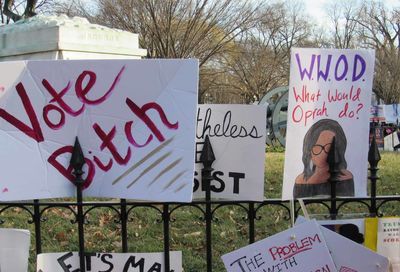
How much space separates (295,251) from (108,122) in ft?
3.19

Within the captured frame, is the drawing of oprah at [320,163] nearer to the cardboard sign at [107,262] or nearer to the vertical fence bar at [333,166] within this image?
the vertical fence bar at [333,166]

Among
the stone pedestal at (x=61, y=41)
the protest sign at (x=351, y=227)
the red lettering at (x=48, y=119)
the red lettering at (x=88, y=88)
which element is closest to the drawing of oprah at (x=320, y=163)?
the protest sign at (x=351, y=227)

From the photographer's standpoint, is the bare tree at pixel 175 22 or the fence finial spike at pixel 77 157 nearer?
the fence finial spike at pixel 77 157

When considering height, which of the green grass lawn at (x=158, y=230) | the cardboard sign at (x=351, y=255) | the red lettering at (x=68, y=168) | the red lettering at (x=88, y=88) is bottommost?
the green grass lawn at (x=158, y=230)

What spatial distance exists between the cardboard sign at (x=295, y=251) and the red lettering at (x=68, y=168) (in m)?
0.68

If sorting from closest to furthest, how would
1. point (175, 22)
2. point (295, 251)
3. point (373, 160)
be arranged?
point (295, 251), point (373, 160), point (175, 22)

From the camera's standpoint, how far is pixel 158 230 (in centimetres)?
452

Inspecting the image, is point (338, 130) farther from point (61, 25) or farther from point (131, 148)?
point (61, 25)

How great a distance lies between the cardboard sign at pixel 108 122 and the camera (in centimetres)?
228

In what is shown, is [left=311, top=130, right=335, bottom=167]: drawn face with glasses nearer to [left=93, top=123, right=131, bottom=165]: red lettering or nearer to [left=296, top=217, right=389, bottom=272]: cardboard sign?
[left=296, top=217, right=389, bottom=272]: cardboard sign

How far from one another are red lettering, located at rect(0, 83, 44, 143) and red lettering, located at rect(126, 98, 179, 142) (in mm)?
408

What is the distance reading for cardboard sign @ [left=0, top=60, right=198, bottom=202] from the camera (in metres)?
2.28

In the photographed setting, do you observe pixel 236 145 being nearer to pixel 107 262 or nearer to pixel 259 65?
pixel 107 262

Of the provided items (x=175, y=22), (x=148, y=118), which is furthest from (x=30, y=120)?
(x=175, y=22)
